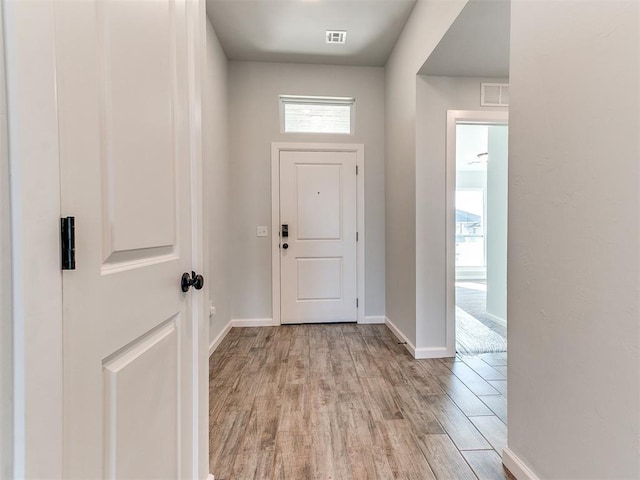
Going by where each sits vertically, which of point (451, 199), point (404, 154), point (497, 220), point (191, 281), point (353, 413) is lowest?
point (353, 413)

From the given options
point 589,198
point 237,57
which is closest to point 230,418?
point 589,198

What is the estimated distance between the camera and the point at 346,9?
2.59m

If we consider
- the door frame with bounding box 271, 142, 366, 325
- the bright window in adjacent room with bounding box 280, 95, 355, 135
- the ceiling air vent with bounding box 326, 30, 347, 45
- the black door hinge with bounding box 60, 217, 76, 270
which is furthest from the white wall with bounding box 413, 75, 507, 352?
the black door hinge with bounding box 60, 217, 76, 270

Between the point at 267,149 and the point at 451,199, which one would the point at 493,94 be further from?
the point at 267,149

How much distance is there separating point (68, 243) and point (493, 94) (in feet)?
10.2

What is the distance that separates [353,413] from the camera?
184cm

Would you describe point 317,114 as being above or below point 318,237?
above

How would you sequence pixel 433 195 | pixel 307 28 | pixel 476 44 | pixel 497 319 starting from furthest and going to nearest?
pixel 497 319 < pixel 307 28 < pixel 433 195 < pixel 476 44

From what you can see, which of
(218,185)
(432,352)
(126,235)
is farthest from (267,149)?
(126,235)

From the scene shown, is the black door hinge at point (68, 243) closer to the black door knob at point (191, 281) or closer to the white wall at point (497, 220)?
the black door knob at point (191, 281)

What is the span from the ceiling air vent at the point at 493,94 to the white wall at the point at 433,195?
1.7 inches

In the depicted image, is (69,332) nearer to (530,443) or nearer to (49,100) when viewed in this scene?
(49,100)

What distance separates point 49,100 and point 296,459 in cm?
161

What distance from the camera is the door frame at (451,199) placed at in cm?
261
